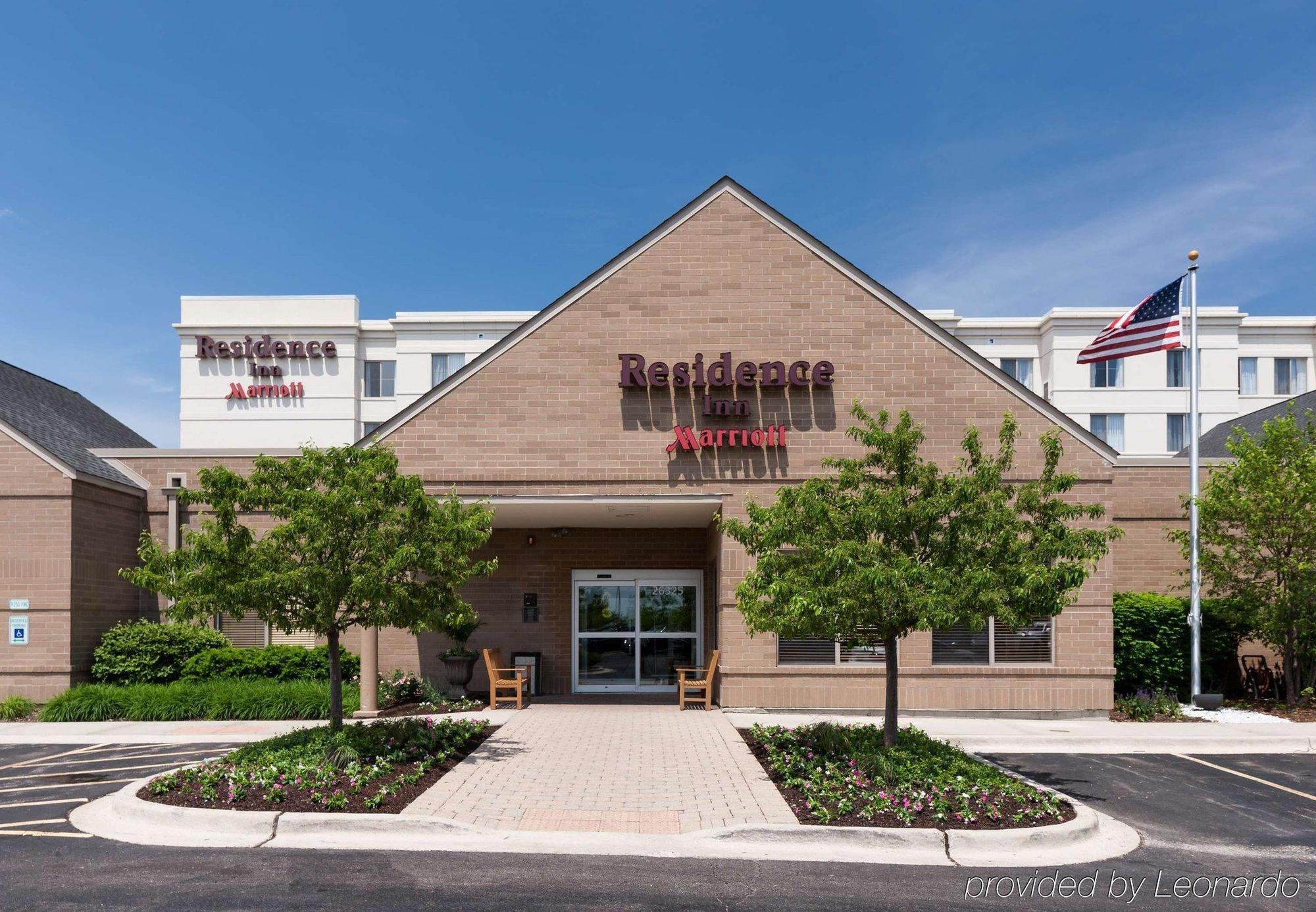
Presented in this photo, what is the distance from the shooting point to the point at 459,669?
1908 cm

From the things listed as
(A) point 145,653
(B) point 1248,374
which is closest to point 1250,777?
(A) point 145,653

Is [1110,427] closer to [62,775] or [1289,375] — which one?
[1289,375]

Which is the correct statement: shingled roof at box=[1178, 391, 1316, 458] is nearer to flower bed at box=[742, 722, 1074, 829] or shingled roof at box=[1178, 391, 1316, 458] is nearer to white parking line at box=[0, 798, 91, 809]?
flower bed at box=[742, 722, 1074, 829]

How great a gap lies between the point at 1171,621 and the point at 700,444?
10190mm

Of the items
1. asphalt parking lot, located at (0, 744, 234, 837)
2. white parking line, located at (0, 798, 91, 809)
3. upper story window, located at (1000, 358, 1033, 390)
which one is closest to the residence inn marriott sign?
asphalt parking lot, located at (0, 744, 234, 837)

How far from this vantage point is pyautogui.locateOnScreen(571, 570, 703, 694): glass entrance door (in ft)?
69.1

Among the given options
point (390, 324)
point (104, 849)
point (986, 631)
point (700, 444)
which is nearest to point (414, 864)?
point (104, 849)

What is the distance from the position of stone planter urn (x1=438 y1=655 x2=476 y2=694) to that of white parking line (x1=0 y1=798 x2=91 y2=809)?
801 cm

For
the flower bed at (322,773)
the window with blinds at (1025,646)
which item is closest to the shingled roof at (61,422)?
the flower bed at (322,773)

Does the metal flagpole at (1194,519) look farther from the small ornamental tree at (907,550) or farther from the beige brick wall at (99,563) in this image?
the beige brick wall at (99,563)

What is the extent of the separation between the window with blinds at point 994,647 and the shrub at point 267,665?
10.9m

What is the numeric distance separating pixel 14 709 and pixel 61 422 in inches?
273

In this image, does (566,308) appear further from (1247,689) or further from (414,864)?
(1247,689)

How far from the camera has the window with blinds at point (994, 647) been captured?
1805 cm
